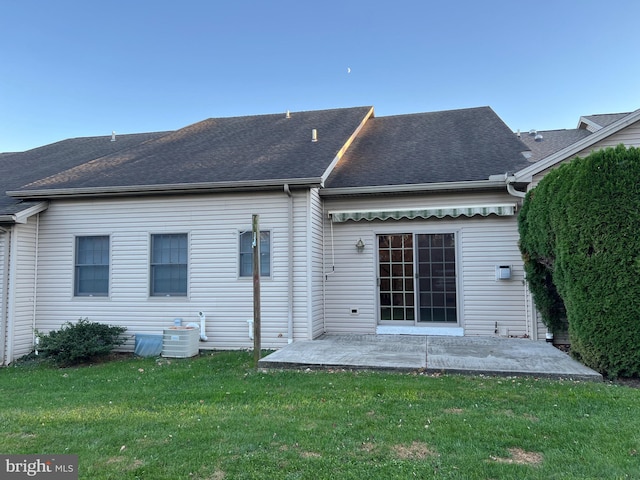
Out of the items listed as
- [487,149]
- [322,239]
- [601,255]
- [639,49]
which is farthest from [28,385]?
[639,49]

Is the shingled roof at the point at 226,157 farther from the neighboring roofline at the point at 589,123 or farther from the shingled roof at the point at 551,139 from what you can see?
the neighboring roofline at the point at 589,123

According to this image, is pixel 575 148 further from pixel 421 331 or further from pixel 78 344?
pixel 78 344

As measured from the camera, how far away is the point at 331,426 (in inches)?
149

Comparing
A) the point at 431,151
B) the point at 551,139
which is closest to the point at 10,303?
the point at 431,151

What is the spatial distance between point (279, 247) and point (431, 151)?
180 inches

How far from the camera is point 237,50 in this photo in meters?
15.0

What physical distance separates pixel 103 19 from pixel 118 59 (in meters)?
2.31

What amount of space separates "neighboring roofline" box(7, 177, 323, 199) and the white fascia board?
2.83ft

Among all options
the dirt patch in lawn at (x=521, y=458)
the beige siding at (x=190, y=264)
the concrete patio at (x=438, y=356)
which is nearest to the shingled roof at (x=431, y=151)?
the beige siding at (x=190, y=264)

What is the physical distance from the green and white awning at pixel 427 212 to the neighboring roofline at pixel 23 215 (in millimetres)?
6164

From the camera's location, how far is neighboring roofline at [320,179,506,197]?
788 cm

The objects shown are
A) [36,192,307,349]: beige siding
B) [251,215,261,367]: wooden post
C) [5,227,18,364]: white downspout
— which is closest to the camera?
[251,215,261,367]: wooden post

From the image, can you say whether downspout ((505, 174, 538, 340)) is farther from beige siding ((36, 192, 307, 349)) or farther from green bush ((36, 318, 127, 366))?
green bush ((36, 318, 127, 366))

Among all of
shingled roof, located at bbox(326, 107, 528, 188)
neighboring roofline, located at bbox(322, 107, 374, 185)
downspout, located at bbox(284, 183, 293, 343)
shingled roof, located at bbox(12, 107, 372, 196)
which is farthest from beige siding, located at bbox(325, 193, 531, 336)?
shingled roof, located at bbox(12, 107, 372, 196)
